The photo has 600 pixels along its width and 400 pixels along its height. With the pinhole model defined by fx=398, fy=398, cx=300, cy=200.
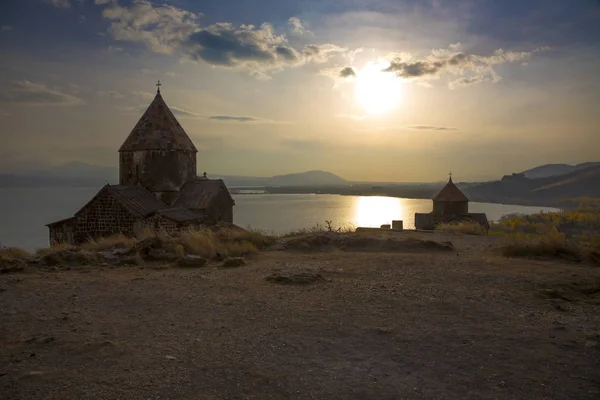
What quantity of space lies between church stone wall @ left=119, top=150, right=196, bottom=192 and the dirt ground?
40.9ft

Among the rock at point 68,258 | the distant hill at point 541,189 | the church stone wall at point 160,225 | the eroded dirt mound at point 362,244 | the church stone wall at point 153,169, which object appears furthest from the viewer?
the distant hill at point 541,189

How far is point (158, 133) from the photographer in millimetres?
A: 20125

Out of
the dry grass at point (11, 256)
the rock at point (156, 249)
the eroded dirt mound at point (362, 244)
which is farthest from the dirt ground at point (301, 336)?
the eroded dirt mound at point (362, 244)

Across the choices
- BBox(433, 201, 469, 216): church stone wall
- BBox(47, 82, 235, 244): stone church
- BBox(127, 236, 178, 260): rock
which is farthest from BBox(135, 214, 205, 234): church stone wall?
BBox(433, 201, 469, 216): church stone wall

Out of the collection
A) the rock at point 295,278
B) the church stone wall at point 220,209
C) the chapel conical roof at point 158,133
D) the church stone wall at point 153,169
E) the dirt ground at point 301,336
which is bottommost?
the dirt ground at point 301,336

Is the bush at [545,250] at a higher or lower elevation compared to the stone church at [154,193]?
lower

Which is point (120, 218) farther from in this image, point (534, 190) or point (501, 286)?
point (534, 190)

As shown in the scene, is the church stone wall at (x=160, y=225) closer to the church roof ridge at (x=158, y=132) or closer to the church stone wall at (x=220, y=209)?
the church stone wall at (x=220, y=209)

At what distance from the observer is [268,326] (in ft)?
15.6

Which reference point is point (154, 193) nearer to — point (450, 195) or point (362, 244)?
point (362, 244)

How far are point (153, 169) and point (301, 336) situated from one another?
17350 mm

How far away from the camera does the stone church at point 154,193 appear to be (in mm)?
16984

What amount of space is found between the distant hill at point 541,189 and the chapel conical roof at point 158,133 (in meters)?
115

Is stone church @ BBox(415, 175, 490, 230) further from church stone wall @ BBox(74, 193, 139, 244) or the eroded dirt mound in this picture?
church stone wall @ BBox(74, 193, 139, 244)
